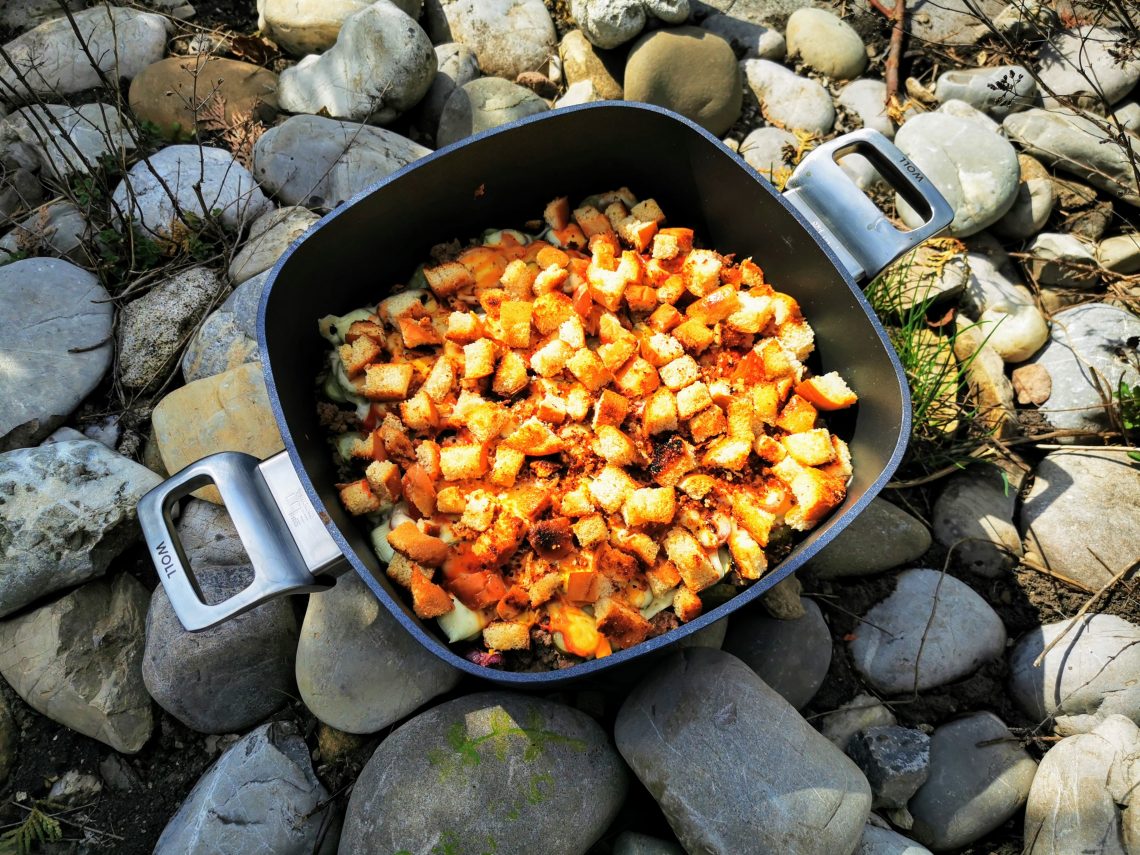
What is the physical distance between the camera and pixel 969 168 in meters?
3.21

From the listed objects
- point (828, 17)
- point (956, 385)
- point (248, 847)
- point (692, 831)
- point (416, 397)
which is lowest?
point (248, 847)

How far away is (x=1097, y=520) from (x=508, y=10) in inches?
129

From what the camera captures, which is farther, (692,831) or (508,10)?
(508,10)

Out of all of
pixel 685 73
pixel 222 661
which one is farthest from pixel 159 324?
pixel 685 73

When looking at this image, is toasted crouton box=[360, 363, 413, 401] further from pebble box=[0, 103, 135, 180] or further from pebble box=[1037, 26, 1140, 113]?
pebble box=[1037, 26, 1140, 113]

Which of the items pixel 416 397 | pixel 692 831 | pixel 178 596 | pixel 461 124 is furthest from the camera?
pixel 461 124

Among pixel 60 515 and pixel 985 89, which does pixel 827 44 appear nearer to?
pixel 985 89

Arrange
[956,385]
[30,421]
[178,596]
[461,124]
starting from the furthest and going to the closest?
[461,124], [956,385], [30,421], [178,596]

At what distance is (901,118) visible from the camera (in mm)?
3580

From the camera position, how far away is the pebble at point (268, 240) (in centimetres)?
288

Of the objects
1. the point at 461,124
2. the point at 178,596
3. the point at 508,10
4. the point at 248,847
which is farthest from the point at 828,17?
the point at 248,847

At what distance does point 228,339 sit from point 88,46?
184 centimetres

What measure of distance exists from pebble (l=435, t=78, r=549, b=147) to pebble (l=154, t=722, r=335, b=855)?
97.7 inches

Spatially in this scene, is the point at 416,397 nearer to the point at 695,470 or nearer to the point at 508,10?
the point at 695,470
